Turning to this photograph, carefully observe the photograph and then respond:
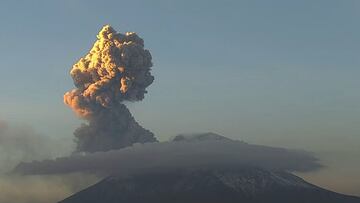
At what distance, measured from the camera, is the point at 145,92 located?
17888 cm

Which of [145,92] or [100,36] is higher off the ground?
[100,36]

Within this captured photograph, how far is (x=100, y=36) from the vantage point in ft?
585

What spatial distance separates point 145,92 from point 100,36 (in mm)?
20028
